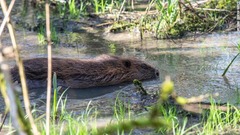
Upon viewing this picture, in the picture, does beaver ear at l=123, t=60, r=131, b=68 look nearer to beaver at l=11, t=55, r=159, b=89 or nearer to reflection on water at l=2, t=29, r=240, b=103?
beaver at l=11, t=55, r=159, b=89

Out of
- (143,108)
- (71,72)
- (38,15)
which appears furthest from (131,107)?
(38,15)

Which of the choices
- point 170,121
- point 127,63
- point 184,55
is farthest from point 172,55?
point 170,121

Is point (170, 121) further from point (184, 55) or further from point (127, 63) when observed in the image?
point (184, 55)

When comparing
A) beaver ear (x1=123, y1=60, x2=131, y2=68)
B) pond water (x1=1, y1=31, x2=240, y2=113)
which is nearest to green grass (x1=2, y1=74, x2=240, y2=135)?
pond water (x1=1, y1=31, x2=240, y2=113)

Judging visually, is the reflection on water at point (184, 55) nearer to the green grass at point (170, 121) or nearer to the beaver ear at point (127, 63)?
the beaver ear at point (127, 63)

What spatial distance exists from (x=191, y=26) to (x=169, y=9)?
617 millimetres

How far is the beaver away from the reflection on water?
4.8 inches

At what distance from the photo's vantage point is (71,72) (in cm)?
568

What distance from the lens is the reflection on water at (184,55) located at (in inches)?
220

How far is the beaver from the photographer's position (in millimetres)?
5613

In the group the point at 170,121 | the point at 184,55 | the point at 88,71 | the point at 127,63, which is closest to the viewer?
the point at 170,121

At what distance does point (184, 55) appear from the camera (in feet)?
23.1

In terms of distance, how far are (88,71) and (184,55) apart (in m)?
1.69

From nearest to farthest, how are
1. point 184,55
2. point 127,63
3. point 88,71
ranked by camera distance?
point 88,71
point 127,63
point 184,55
